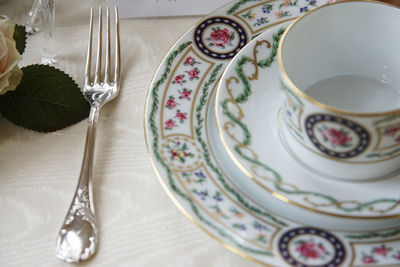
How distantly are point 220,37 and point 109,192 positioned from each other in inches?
8.2

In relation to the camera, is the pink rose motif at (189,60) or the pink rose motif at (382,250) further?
the pink rose motif at (189,60)

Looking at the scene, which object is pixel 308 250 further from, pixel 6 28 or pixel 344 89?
pixel 6 28

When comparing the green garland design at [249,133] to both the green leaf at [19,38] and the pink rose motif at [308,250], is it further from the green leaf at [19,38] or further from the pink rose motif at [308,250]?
the green leaf at [19,38]

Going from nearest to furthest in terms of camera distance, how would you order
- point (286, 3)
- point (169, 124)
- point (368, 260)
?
1. point (368, 260)
2. point (169, 124)
3. point (286, 3)

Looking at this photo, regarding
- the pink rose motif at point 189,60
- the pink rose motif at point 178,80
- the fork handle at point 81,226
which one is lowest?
the fork handle at point 81,226

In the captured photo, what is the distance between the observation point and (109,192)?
0.55m

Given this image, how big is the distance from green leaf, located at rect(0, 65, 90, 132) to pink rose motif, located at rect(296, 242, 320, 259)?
0.30 m

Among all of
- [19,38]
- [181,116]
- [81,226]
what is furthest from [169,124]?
[19,38]

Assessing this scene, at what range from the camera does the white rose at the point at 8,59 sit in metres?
0.57

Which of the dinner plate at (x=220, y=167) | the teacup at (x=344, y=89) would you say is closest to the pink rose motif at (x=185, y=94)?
the dinner plate at (x=220, y=167)

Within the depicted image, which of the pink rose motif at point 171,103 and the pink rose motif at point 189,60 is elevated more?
the pink rose motif at point 189,60

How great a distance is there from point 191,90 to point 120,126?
11cm

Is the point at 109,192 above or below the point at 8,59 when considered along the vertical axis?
below

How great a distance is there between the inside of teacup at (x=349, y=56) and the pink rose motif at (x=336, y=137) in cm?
10
